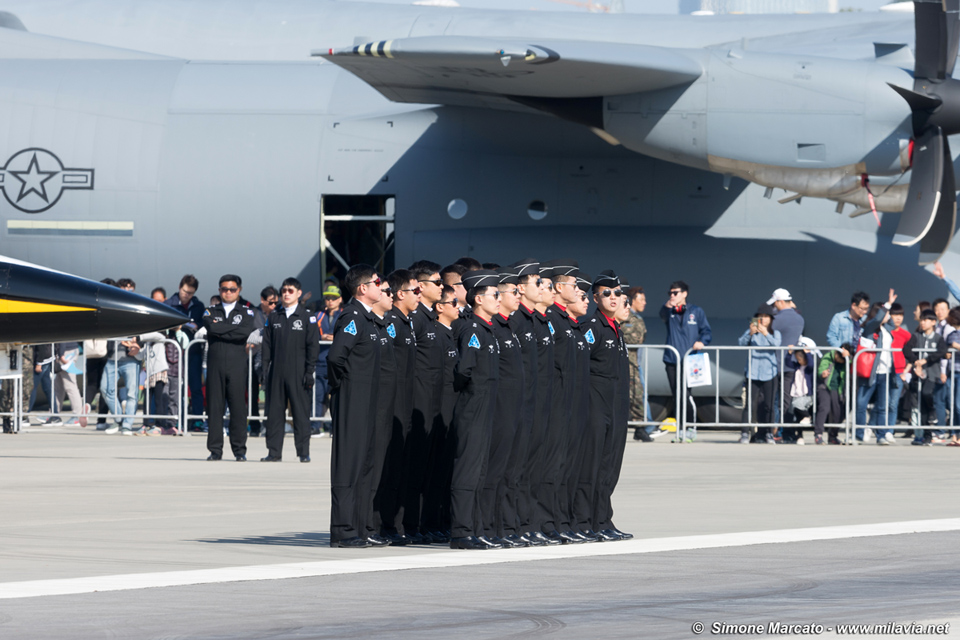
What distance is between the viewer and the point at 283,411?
1322cm

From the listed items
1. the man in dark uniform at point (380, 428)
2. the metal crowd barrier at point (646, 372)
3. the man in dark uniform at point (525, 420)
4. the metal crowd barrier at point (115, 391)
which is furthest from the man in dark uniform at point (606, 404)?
the metal crowd barrier at point (115, 391)

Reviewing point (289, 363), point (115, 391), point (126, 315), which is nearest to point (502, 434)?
point (126, 315)

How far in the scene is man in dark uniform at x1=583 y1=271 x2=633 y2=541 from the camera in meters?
7.77

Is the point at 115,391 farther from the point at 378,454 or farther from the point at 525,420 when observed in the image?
the point at 525,420

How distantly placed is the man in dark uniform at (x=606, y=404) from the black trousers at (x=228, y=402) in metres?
6.06

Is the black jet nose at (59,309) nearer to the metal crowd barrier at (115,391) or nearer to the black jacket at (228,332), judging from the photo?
the black jacket at (228,332)

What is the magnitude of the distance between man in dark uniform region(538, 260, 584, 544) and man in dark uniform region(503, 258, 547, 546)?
141 mm

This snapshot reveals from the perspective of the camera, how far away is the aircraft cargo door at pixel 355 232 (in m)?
17.4

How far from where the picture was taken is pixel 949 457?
13.8 meters

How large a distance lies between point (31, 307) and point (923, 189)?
31.6 feet

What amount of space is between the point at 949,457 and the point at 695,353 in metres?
3.36

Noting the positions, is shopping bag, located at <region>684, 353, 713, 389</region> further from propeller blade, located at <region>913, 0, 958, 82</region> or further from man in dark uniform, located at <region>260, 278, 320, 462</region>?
man in dark uniform, located at <region>260, 278, 320, 462</region>

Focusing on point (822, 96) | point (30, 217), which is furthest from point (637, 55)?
point (30, 217)

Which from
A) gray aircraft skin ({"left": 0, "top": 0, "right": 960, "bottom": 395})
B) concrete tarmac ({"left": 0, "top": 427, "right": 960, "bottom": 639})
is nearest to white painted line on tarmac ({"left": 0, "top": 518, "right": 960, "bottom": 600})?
concrete tarmac ({"left": 0, "top": 427, "right": 960, "bottom": 639})
